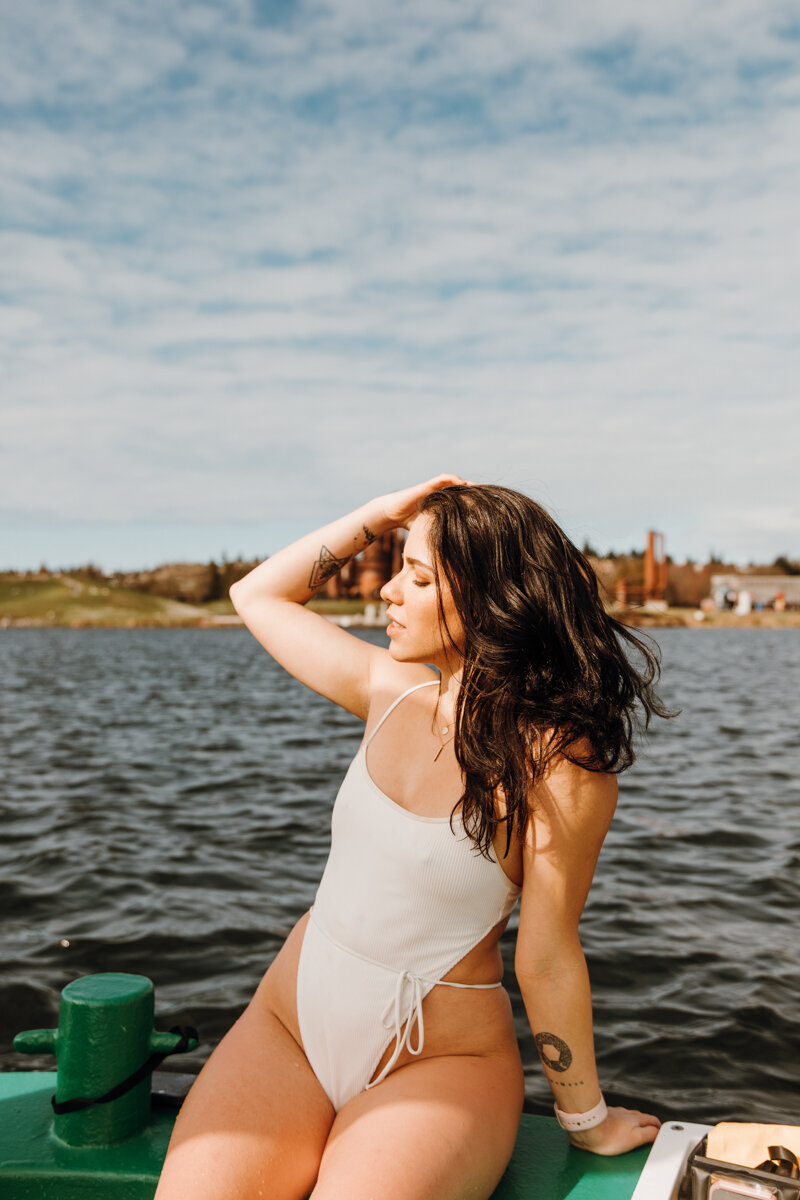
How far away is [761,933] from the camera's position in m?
7.11

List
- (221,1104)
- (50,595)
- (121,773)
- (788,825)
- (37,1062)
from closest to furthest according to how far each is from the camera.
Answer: (221,1104) → (37,1062) → (788,825) → (121,773) → (50,595)

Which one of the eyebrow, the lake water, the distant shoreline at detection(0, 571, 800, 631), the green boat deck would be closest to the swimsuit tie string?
the green boat deck

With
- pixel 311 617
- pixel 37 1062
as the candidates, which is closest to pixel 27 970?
pixel 37 1062

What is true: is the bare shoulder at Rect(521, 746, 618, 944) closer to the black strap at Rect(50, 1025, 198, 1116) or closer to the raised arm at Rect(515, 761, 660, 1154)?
the raised arm at Rect(515, 761, 660, 1154)

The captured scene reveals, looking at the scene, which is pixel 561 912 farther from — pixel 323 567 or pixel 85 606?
pixel 85 606

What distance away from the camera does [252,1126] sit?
6.79ft

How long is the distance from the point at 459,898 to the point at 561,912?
24cm

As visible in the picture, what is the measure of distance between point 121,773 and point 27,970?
26.9 feet

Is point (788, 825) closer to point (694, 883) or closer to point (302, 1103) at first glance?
point (694, 883)

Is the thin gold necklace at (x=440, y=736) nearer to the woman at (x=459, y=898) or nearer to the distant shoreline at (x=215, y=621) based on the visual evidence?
the woman at (x=459, y=898)

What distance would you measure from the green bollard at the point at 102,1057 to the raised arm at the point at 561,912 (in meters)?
1.12

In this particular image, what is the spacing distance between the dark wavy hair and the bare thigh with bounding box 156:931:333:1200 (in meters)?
0.83

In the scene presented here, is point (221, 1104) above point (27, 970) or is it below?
above

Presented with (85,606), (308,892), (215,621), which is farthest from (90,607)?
(308,892)
